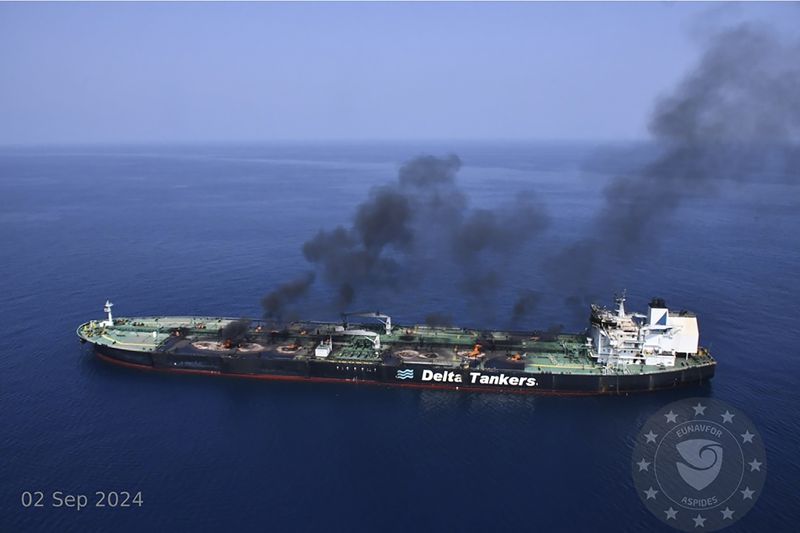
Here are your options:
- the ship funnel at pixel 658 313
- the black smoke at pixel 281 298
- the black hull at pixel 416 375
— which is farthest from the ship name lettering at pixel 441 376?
the ship funnel at pixel 658 313

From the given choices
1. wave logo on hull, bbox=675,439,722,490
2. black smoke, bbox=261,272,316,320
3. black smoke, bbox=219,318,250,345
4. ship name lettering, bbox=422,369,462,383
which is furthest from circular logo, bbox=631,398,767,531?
black smoke, bbox=219,318,250,345

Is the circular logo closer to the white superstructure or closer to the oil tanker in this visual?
the oil tanker

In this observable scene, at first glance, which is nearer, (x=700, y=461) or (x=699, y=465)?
(x=699, y=465)

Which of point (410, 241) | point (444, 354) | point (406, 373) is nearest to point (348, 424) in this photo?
point (406, 373)

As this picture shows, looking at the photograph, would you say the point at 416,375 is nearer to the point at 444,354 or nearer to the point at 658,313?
the point at 444,354

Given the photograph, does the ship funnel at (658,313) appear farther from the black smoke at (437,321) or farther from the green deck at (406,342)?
the black smoke at (437,321)

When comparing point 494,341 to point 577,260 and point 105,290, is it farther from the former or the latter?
point 105,290
